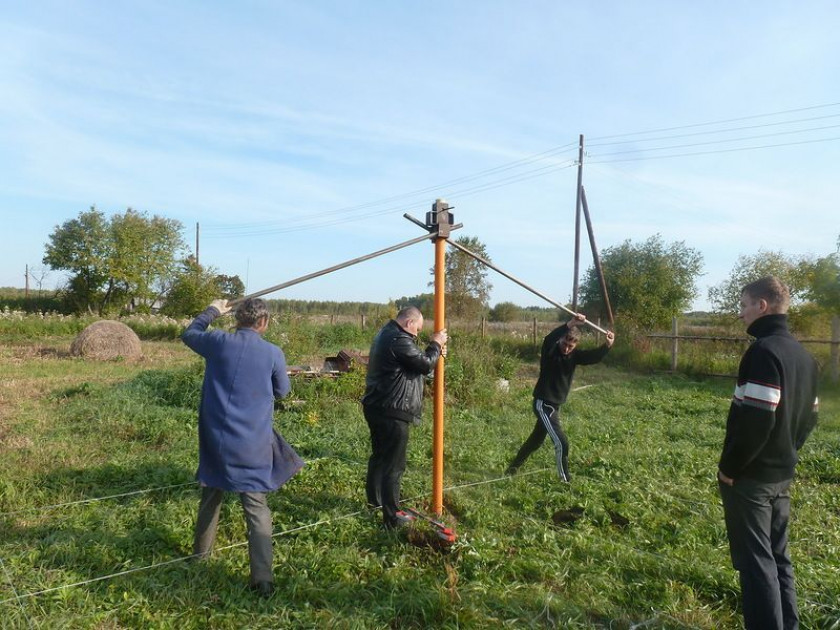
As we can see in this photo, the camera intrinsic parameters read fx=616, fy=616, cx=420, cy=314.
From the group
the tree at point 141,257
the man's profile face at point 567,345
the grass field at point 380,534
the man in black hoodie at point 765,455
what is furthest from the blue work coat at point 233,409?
the tree at point 141,257

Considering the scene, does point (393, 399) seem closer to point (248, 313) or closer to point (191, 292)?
point (248, 313)

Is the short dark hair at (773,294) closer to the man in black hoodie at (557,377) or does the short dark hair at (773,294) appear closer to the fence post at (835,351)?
the man in black hoodie at (557,377)

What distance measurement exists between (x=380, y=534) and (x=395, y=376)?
1196 mm

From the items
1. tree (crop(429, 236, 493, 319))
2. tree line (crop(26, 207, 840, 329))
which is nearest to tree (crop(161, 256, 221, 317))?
tree line (crop(26, 207, 840, 329))

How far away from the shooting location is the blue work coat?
379 cm

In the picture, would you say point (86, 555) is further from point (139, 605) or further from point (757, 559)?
point (757, 559)

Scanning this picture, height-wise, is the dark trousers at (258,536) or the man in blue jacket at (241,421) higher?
the man in blue jacket at (241,421)

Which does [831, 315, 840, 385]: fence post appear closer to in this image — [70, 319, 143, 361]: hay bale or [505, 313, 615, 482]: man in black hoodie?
[505, 313, 615, 482]: man in black hoodie

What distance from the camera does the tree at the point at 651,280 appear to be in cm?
2833

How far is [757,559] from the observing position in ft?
10.5

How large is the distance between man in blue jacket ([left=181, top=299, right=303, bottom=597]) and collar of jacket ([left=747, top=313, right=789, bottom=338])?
288 cm

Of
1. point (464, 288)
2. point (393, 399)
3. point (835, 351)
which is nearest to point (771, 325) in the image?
point (393, 399)

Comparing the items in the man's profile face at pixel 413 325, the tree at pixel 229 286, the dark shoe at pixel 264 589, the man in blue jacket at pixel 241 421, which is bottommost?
the dark shoe at pixel 264 589

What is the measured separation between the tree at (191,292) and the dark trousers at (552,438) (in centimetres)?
2642
